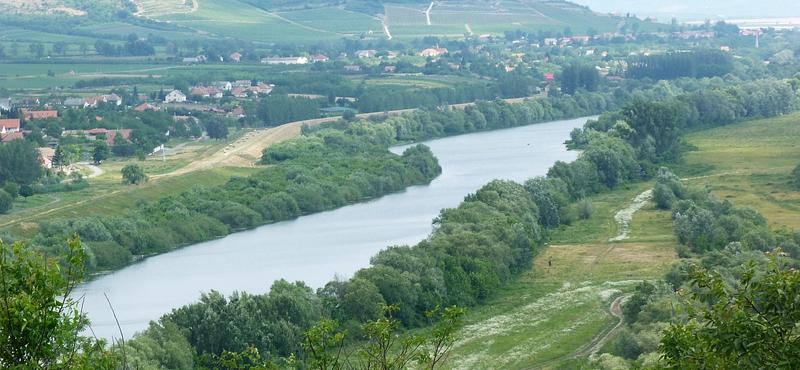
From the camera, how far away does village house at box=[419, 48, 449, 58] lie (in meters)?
81.4

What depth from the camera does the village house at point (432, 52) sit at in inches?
3206

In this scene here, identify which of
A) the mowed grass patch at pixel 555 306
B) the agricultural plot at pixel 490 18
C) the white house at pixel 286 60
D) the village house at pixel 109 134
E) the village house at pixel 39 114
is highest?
the mowed grass patch at pixel 555 306

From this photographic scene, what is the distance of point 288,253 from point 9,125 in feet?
68.9

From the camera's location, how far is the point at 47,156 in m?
38.5

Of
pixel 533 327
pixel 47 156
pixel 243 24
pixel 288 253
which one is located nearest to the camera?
pixel 533 327

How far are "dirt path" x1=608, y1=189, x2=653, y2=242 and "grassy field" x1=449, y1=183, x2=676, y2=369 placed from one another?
17cm

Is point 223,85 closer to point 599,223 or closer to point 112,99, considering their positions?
point 112,99

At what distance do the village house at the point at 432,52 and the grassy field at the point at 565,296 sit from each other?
51388 millimetres

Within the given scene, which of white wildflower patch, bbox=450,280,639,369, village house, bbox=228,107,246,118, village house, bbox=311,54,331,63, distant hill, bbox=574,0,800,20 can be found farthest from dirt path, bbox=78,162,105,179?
distant hill, bbox=574,0,800,20

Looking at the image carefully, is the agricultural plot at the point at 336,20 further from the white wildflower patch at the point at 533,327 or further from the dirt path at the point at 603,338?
the dirt path at the point at 603,338

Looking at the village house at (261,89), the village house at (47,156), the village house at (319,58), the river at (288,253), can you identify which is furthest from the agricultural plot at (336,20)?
the village house at (47,156)

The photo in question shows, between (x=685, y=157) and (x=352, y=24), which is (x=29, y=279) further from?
(x=352, y=24)

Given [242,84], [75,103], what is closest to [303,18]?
[242,84]

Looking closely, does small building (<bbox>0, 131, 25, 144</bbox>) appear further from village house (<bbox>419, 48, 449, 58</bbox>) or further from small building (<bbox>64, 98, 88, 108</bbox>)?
village house (<bbox>419, 48, 449, 58</bbox>)
